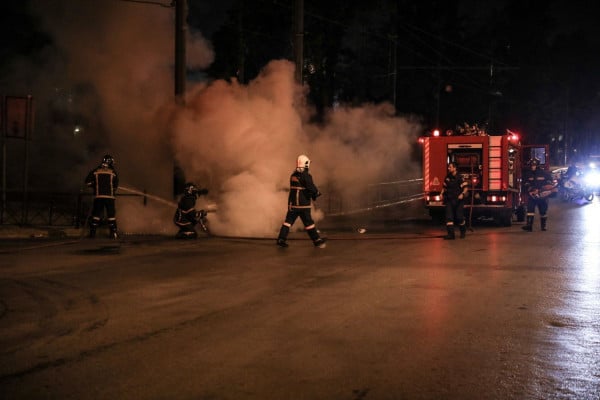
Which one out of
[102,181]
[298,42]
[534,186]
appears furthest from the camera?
[298,42]

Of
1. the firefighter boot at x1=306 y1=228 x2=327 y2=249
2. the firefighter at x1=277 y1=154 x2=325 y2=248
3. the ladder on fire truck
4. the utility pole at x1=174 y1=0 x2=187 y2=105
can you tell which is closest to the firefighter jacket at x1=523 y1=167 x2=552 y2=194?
the ladder on fire truck

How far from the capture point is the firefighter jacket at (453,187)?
1681cm

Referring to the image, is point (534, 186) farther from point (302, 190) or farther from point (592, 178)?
point (592, 178)

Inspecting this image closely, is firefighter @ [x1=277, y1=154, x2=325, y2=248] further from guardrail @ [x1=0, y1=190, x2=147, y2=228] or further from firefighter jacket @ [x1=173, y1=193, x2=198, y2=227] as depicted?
guardrail @ [x1=0, y1=190, x2=147, y2=228]

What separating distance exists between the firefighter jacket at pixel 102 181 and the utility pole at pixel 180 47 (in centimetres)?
275

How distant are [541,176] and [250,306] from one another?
40.2 ft

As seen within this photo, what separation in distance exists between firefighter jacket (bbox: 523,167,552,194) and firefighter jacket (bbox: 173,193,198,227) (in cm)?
872

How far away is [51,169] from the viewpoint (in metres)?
21.8

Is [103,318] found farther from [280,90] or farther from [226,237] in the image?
[280,90]

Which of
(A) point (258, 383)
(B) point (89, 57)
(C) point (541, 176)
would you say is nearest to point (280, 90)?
(B) point (89, 57)

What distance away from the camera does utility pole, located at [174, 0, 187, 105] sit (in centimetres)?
1734

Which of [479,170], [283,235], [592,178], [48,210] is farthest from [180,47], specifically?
[592,178]

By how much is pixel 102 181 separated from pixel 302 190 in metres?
4.46

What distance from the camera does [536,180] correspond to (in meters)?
18.7
